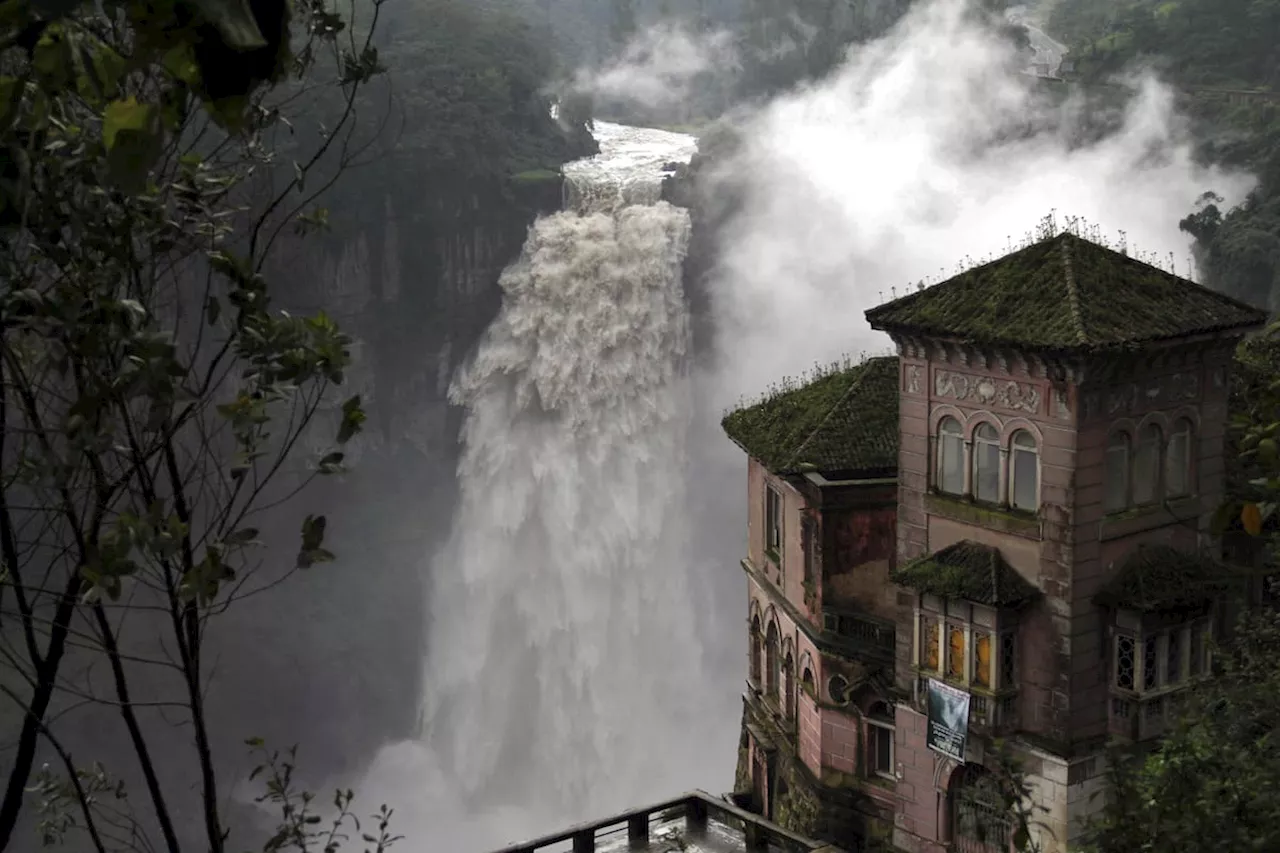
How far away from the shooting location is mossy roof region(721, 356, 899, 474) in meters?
25.6

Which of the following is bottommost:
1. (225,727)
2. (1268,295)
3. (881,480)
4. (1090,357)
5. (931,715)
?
(225,727)

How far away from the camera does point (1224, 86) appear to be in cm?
5947

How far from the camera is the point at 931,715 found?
22312 mm

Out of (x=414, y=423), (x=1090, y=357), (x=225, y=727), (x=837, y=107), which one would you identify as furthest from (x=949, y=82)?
(x=1090, y=357)

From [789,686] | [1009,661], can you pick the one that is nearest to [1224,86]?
[789,686]

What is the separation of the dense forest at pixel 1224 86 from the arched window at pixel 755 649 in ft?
71.6

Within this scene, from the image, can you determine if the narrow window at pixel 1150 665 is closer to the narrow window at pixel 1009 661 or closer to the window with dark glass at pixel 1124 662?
the window with dark glass at pixel 1124 662

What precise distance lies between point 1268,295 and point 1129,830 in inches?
1461

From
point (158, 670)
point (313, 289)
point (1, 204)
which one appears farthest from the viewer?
point (313, 289)

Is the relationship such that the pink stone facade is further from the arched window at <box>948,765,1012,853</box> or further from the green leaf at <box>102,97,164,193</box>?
the green leaf at <box>102,97,164,193</box>

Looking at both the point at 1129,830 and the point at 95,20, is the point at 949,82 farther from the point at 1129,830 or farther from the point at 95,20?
the point at 95,20

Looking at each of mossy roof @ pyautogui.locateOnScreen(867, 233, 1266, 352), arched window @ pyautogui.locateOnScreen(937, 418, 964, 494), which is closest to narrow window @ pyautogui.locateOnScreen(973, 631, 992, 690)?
arched window @ pyautogui.locateOnScreen(937, 418, 964, 494)

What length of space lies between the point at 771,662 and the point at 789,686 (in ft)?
4.34

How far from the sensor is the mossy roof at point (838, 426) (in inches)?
1009
